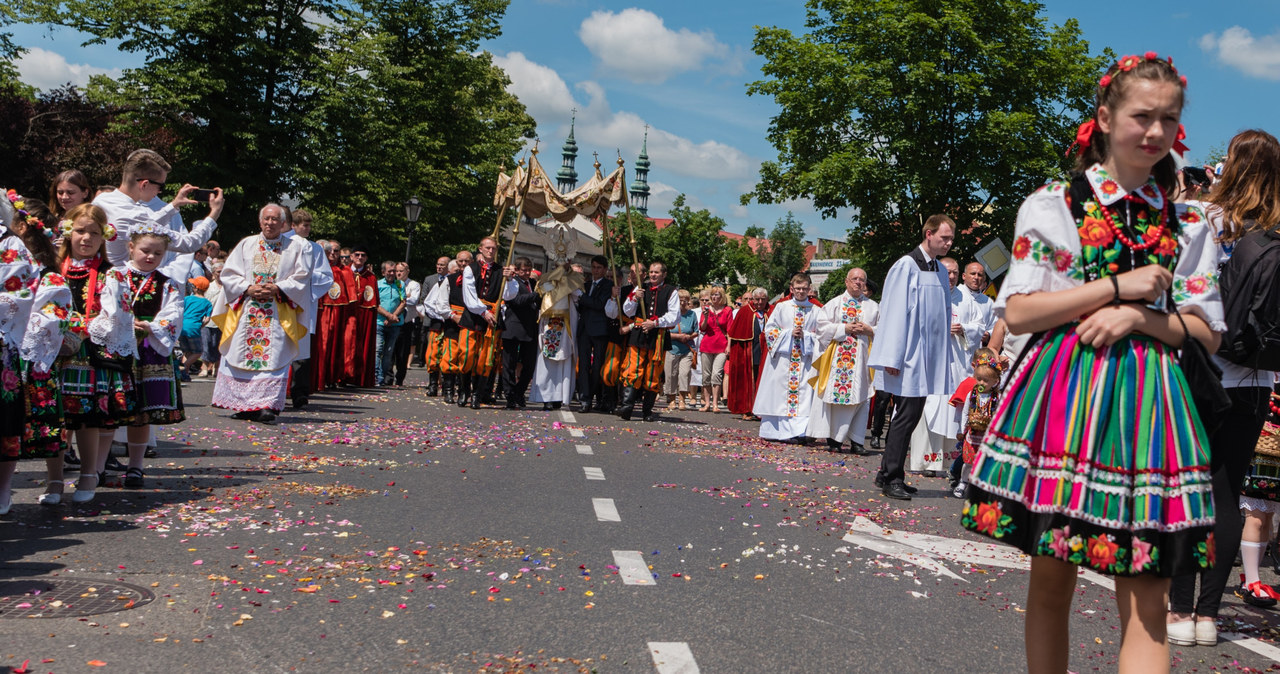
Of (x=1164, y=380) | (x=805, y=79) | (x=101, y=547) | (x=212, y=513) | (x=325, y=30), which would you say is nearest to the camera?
(x=1164, y=380)

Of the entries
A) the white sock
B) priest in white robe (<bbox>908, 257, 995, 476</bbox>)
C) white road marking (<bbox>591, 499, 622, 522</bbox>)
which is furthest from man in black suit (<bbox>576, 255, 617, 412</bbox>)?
the white sock

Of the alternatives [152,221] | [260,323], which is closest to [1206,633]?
[152,221]

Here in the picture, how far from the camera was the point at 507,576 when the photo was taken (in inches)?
214

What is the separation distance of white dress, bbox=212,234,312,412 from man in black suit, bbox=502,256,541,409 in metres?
4.04

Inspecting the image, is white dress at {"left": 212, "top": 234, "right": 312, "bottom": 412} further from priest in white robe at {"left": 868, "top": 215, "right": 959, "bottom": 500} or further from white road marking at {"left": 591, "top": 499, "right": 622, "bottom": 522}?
priest in white robe at {"left": 868, "top": 215, "right": 959, "bottom": 500}

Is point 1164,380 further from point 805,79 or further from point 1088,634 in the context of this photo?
point 805,79

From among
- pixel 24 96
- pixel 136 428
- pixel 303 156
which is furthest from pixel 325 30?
pixel 136 428

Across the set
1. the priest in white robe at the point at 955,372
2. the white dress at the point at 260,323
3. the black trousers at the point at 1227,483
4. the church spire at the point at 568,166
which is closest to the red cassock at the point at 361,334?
the white dress at the point at 260,323

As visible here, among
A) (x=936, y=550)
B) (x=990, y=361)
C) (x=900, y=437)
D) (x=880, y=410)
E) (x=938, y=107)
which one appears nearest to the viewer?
(x=936, y=550)

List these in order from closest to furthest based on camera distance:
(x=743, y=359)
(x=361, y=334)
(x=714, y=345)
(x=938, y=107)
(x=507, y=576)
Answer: (x=507, y=576)
(x=361, y=334)
(x=743, y=359)
(x=714, y=345)
(x=938, y=107)

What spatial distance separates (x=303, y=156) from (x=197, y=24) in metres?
4.88

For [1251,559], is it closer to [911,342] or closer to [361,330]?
[911,342]

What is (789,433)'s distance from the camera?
1384cm

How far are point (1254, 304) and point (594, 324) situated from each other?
12.1 metres
